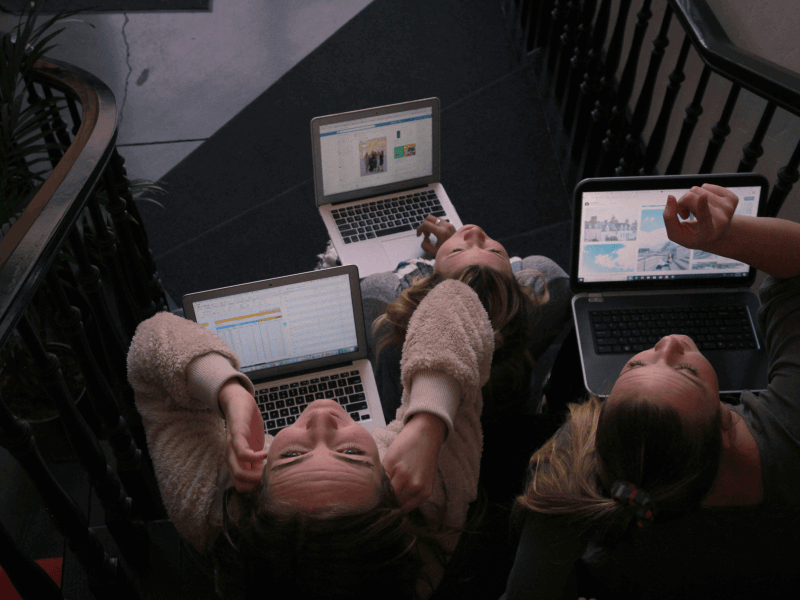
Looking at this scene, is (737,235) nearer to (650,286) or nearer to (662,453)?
(650,286)

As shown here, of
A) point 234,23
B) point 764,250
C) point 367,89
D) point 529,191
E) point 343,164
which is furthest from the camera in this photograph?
point 234,23

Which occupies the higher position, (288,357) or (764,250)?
(764,250)

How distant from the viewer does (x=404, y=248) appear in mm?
2268

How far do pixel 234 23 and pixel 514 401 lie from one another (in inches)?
126

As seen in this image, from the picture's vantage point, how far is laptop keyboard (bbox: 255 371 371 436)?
1767 mm

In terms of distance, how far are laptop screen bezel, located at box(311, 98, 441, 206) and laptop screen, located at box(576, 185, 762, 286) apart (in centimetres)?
A: 71

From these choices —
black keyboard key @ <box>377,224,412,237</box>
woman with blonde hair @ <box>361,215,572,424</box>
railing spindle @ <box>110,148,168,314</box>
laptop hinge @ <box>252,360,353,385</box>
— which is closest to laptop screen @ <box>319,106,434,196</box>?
black keyboard key @ <box>377,224,412,237</box>

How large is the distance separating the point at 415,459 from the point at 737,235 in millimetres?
908

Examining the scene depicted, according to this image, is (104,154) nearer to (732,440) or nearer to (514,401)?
(514,401)

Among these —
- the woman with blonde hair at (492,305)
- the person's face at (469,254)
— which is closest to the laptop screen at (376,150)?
the woman with blonde hair at (492,305)

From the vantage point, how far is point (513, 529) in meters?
1.60

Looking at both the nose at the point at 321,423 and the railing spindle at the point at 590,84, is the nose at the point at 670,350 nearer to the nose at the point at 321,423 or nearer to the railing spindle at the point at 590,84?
the nose at the point at 321,423

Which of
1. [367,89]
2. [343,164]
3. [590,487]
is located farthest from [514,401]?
[367,89]

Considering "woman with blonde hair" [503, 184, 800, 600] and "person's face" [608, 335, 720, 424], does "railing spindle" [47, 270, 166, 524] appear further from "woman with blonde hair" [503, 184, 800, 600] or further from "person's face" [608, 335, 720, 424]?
"person's face" [608, 335, 720, 424]
